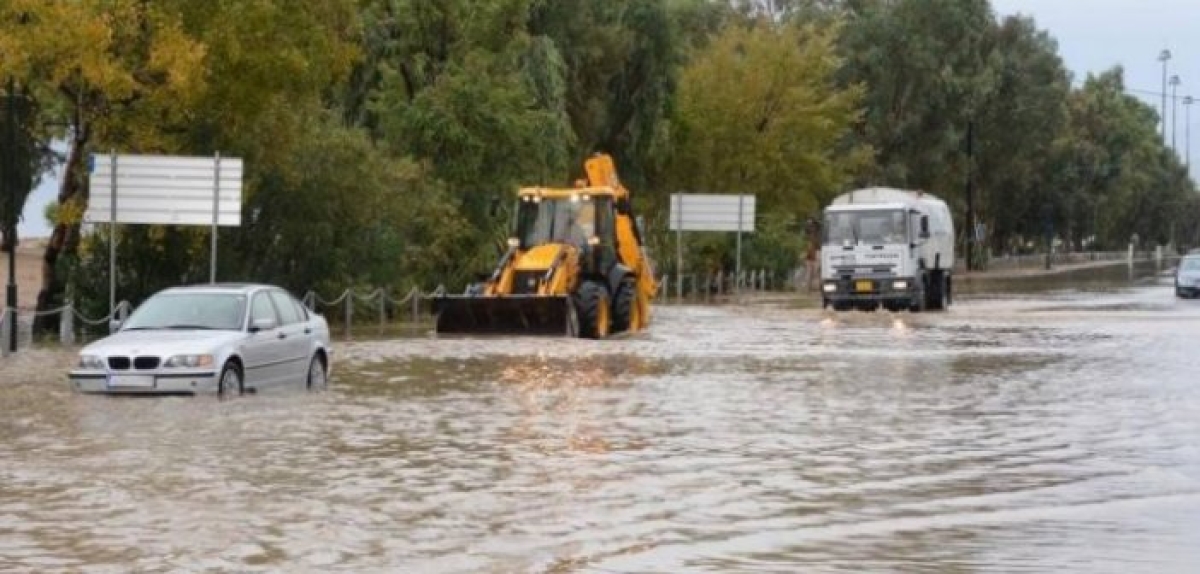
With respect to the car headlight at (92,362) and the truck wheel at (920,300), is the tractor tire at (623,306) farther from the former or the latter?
the car headlight at (92,362)

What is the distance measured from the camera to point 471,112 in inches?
1805

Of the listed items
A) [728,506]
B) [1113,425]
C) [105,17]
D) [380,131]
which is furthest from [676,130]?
[728,506]

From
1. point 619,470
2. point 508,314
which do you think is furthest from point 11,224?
point 619,470

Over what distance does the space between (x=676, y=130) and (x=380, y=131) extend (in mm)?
18235

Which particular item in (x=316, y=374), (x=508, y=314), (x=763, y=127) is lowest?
(x=316, y=374)

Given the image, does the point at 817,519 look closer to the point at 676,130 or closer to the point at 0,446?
the point at 0,446

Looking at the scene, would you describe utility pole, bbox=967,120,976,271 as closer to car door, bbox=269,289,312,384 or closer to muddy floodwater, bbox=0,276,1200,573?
muddy floodwater, bbox=0,276,1200,573

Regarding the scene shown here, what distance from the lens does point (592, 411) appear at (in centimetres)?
1930

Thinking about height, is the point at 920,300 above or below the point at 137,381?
above

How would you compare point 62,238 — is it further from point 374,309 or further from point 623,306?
point 623,306

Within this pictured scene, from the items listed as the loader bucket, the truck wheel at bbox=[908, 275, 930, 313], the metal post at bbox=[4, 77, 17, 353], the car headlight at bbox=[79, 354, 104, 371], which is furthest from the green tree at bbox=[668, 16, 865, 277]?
the car headlight at bbox=[79, 354, 104, 371]

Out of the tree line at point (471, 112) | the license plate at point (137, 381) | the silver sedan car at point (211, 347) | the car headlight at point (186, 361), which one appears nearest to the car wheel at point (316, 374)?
the silver sedan car at point (211, 347)

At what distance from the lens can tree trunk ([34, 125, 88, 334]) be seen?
107 feet

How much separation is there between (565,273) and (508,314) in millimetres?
1708
